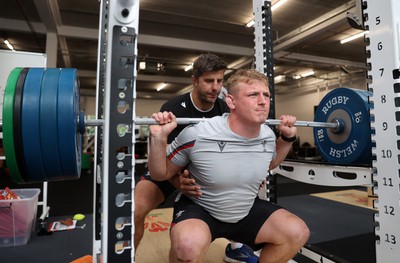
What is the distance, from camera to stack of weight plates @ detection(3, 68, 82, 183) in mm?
921

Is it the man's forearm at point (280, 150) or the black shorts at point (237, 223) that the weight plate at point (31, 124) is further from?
the man's forearm at point (280, 150)

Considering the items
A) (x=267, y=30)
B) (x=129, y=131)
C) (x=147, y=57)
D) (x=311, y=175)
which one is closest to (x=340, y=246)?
(x=311, y=175)

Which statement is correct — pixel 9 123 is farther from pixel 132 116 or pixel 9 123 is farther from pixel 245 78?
pixel 245 78

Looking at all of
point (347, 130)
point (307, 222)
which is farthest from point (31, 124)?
point (307, 222)

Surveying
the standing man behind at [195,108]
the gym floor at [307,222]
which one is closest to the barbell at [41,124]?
the standing man behind at [195,108]

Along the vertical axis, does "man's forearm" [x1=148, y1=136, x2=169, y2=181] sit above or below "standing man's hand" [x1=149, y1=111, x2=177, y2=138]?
below

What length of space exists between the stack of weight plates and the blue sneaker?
1.36m

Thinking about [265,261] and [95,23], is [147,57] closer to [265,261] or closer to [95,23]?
[95,23]

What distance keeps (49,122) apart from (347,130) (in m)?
1.45

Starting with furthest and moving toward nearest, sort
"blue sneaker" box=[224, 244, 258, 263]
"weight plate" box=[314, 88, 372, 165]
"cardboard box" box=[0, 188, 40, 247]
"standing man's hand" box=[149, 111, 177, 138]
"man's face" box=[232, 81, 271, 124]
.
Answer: "cardboard box" box=[0, 188, 40, 247]
"blue sneaker" box=[224, 244, 258, 263]
"weight plate" box=[314, 88, 372, 165]
"man's face" box=[232, 81, 271, 124]
"standing man's hand" box=[149, 111, 177, 138]

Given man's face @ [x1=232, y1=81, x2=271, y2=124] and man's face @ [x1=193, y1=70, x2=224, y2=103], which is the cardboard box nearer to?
man's face @ [x1=193, y1=70, x2=224, y2=103]

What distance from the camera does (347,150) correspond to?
156cm

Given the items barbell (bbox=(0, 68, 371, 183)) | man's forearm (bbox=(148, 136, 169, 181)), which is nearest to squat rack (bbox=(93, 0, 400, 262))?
barbell (bbox=(0, 68, 371, 183))

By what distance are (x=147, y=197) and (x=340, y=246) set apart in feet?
5.42
